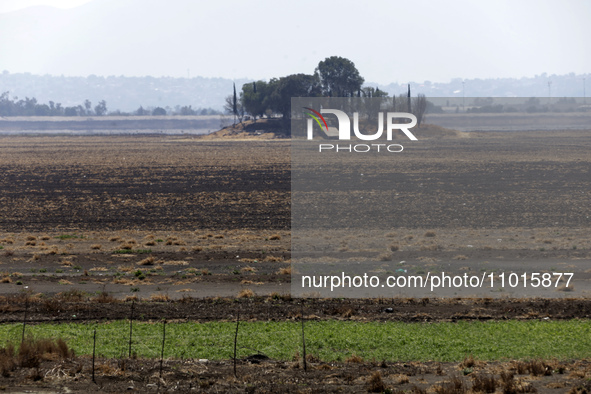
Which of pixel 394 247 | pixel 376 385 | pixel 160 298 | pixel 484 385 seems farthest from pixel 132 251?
pixel 484 385

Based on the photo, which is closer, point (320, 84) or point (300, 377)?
point (300, 377)

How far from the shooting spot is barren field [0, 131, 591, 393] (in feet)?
38.4

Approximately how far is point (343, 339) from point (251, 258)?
10120 mm

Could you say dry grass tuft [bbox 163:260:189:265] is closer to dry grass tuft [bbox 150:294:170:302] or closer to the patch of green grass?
the patch of green grass

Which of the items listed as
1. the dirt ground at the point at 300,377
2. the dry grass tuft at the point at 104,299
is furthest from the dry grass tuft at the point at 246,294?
the dirt ground at the point at 300,377

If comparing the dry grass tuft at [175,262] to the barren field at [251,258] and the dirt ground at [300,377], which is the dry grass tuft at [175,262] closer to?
the barren field at [251,258]

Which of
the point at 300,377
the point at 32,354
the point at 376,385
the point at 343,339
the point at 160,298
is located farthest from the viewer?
the point at 160,298

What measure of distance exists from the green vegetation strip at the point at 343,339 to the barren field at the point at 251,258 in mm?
550

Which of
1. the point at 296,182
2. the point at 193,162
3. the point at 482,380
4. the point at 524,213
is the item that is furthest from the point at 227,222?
the point at 193,162

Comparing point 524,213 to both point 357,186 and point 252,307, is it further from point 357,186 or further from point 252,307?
point 252,307

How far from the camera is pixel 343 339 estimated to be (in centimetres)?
1413

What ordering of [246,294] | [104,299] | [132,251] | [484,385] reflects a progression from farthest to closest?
[132,251] < [246,294] < [104,299] < [484,385]

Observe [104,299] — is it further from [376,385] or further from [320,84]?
[320,84]

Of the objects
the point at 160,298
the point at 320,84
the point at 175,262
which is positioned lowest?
the point at 175,262
